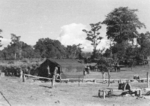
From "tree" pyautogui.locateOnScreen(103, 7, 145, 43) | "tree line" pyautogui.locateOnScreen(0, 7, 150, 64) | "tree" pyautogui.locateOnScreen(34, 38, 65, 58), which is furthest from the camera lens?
"tree" pyautogui.locateOnScreen(34, 38, 65, 58)

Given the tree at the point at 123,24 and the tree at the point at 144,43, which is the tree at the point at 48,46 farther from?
the tree at the point at 144,43

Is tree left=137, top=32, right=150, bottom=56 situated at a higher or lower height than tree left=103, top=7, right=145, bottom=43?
lower

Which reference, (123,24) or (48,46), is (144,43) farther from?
(48,46)

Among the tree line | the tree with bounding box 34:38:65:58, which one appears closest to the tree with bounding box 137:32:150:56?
the tree line

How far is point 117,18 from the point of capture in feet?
213

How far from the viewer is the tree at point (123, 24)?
211ft

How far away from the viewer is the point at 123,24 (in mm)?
64500

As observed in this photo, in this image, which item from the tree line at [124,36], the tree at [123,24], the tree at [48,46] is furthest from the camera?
the tree at [48,46]

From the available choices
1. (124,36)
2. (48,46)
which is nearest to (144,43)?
(124,36)

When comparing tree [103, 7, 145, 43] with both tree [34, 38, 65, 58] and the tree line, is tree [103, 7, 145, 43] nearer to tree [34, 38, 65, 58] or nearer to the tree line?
the tree line

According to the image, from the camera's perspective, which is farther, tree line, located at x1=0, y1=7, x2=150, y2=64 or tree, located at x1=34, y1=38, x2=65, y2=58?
tree, located at x1=34, y1=38, x2=65, y2=58

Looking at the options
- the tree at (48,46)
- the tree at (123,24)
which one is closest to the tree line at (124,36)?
the tree at (123,24)

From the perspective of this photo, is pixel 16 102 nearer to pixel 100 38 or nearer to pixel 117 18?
pixel 117 18

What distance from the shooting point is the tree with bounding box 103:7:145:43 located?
2532 inches
